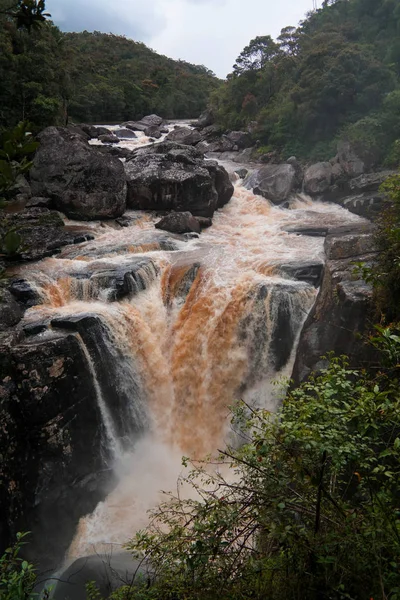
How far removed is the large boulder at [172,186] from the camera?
16.6 metres

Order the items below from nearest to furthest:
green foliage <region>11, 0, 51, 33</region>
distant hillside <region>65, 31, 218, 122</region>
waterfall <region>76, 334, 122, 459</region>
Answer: green foliage <region>11, 0, 51, 33</region>
waterfall <region>76, 334, 122, 459</region>
distant hillside <region>65, 31, 218, 122</region>

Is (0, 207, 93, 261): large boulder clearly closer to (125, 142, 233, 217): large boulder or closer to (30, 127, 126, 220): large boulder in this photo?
(30, 127, 126, 220): large boulder

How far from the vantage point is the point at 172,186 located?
54.4ft

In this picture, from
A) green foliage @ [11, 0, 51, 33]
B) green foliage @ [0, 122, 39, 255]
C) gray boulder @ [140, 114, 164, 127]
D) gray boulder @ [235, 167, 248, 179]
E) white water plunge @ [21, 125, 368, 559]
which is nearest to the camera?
green foliage @ [0, 122, 39, 255]

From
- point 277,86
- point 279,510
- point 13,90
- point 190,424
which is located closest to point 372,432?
point 279,510

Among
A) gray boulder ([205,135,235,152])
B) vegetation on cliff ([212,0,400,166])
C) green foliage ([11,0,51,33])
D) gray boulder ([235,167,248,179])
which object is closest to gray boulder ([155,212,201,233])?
gray boulder ([235,167,248,179])

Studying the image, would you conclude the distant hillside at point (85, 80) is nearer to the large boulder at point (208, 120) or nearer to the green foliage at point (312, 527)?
the green foliage at point (312, 527)

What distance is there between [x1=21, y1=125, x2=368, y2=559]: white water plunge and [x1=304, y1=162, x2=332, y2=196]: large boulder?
28.2 feet

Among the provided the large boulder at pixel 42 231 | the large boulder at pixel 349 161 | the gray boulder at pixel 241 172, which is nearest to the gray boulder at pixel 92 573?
the large boulder at pixel 42 231

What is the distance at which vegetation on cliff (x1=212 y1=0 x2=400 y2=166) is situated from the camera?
1980 centimetres

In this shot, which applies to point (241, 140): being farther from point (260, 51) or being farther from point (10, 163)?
point (10, 163)

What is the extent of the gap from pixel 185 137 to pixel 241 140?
4924 millimetres

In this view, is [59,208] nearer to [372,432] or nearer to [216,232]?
[216,232]

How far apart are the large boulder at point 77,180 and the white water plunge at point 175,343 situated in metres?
4.32
